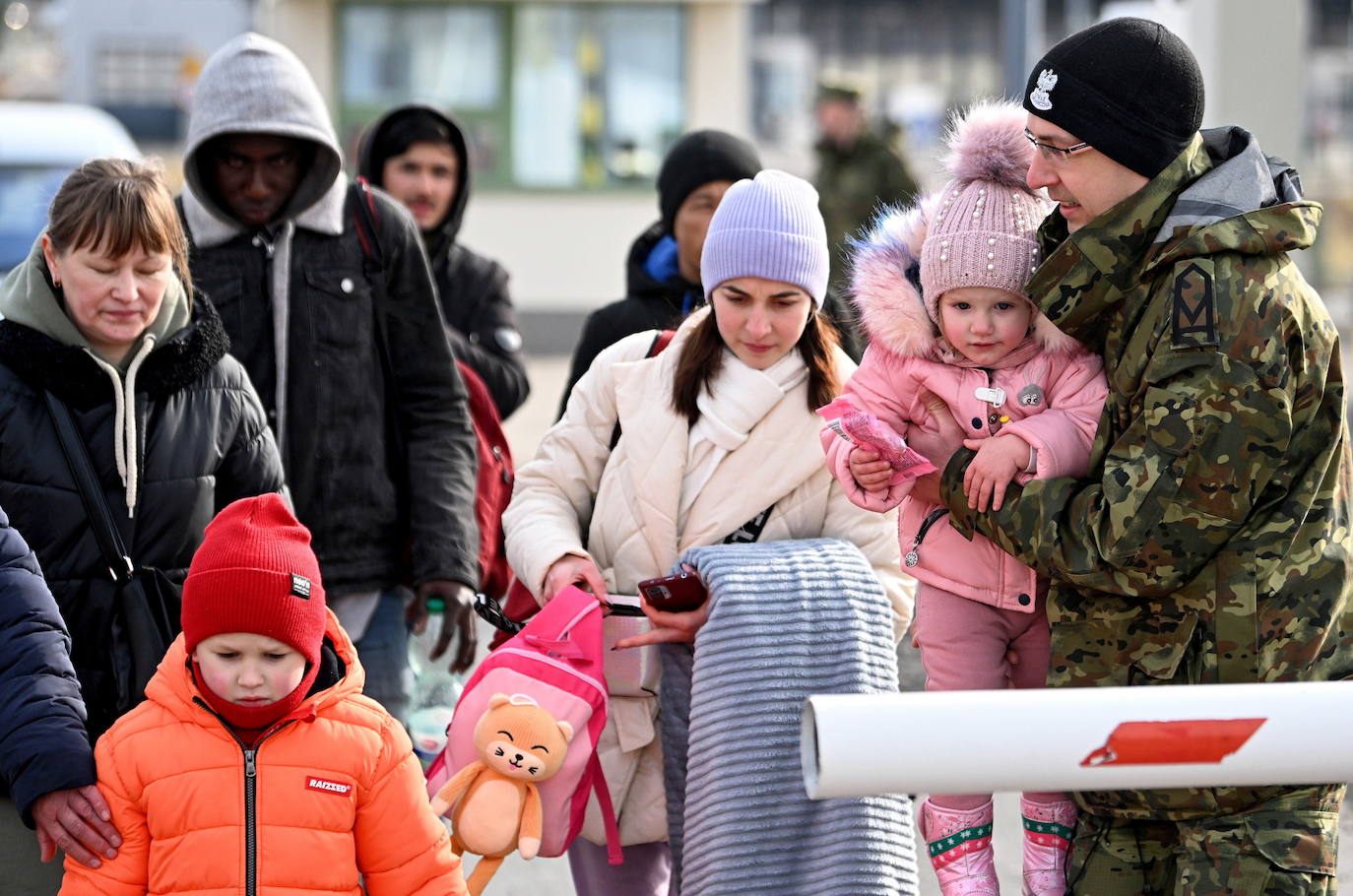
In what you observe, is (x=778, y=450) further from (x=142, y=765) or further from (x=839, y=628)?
(x=142, y=765)

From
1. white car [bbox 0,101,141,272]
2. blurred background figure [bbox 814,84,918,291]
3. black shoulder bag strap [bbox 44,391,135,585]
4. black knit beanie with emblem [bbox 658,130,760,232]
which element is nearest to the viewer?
black shoulder bag strap [bbox 44,391,135,585]

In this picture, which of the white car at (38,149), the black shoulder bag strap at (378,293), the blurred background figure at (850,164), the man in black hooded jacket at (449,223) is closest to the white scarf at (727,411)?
the black shoulder bag strap at (378,293)

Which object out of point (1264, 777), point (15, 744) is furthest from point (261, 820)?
point (1264, 777)

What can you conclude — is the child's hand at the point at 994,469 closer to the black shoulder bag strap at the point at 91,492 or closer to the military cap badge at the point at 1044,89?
the military cap badge at the point at 1044,89

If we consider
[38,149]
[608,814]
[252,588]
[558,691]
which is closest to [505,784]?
[558,691]

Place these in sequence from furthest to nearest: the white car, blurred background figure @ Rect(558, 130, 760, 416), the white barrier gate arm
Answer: the white car
blurred background figure @ Rect(558, 130, 760, 416)
the white barrier gate arm

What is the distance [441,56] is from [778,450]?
14.8m

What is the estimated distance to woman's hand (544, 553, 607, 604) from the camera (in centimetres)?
361

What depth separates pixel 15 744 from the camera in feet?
10.0

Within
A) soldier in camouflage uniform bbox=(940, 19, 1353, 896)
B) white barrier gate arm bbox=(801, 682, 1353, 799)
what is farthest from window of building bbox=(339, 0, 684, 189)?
white barrier gate arm bbox=(801, 682, 1353, 799)

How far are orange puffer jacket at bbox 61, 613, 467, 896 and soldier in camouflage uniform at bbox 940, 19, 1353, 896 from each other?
3.58 feet

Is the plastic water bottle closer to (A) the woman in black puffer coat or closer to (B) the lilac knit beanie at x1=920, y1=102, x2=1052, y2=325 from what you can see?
(A) the woman in black puffer coat

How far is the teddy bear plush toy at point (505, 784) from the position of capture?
3389mm

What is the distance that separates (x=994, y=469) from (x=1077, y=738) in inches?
24.7
